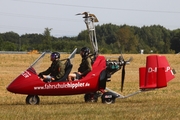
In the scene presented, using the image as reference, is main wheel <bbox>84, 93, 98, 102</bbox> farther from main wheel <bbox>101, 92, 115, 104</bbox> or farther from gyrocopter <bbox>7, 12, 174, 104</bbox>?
main wheel <bbox>101, 92, 115, 104</bbox>

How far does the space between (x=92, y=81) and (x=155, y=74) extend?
6.57 feet

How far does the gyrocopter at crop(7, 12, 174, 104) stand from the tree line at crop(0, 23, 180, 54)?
5326 cm

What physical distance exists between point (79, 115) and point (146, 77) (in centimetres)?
470

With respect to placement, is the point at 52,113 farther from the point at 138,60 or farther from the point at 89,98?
the point at 138,60

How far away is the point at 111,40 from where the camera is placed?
10738 centimetres

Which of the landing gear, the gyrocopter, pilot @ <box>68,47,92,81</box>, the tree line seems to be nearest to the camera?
the gyrocopter

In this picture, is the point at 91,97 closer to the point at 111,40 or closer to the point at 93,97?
the point at 93,97

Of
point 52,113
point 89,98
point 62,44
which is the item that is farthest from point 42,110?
point 62,44

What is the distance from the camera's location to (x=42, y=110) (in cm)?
1376

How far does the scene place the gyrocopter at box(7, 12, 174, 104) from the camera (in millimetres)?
16062

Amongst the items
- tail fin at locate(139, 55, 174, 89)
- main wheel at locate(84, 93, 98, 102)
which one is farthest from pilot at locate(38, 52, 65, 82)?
tail fin at locate(139, 55, 174, 89)

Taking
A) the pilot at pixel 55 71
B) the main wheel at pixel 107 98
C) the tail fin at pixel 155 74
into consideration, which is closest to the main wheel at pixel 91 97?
the main wheel at pixel 107 98

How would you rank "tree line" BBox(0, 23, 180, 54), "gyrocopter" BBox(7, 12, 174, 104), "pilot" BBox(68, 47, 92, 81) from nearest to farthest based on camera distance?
1. "gyrocopter" BBox(7, 12, 174, 104)
2. "pilot" BBox(68, 47, 92, 81)
3. "tree line" BBox(0, 23, 180, 54)

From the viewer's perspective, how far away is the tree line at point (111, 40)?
78625 millimetres
